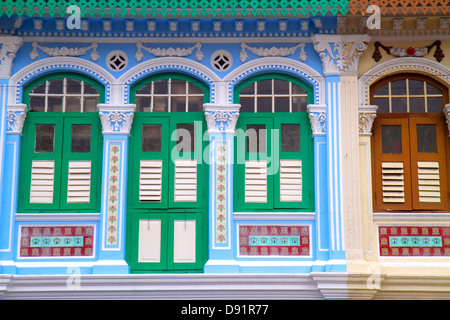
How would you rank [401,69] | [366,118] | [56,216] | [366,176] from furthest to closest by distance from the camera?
[401,69]
[366,118]
[366,176]
[56,216]

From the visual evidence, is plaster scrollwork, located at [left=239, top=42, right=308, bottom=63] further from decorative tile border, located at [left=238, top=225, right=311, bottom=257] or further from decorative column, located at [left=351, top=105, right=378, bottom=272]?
decorative tile border, located at [left=238, top=225, right=311, bottom=257]

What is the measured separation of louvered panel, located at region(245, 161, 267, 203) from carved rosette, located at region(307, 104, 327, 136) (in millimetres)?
733

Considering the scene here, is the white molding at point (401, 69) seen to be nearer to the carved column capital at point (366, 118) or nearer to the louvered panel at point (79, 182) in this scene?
the carved column capital at point (366, 118)

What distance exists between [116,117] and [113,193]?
0.92 m

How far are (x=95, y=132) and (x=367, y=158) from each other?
332cm

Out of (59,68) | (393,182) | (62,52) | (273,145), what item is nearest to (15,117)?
(59,68)

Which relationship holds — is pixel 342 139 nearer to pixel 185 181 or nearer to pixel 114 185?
pixel 185 181

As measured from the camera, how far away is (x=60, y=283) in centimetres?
802

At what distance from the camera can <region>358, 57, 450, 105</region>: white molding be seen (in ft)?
27.8

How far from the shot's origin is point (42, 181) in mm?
8320

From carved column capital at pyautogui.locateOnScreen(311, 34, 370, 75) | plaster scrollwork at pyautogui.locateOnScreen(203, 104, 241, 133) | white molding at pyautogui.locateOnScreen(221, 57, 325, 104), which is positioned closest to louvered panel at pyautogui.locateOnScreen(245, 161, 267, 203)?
plaster scrollwork at pyautogui.locateOnScreen(203, 104, 241, 133)

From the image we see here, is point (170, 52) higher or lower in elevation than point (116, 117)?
higher

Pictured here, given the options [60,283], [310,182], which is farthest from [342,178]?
[60,283]

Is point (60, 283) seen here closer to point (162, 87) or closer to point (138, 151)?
point (138, 151)
